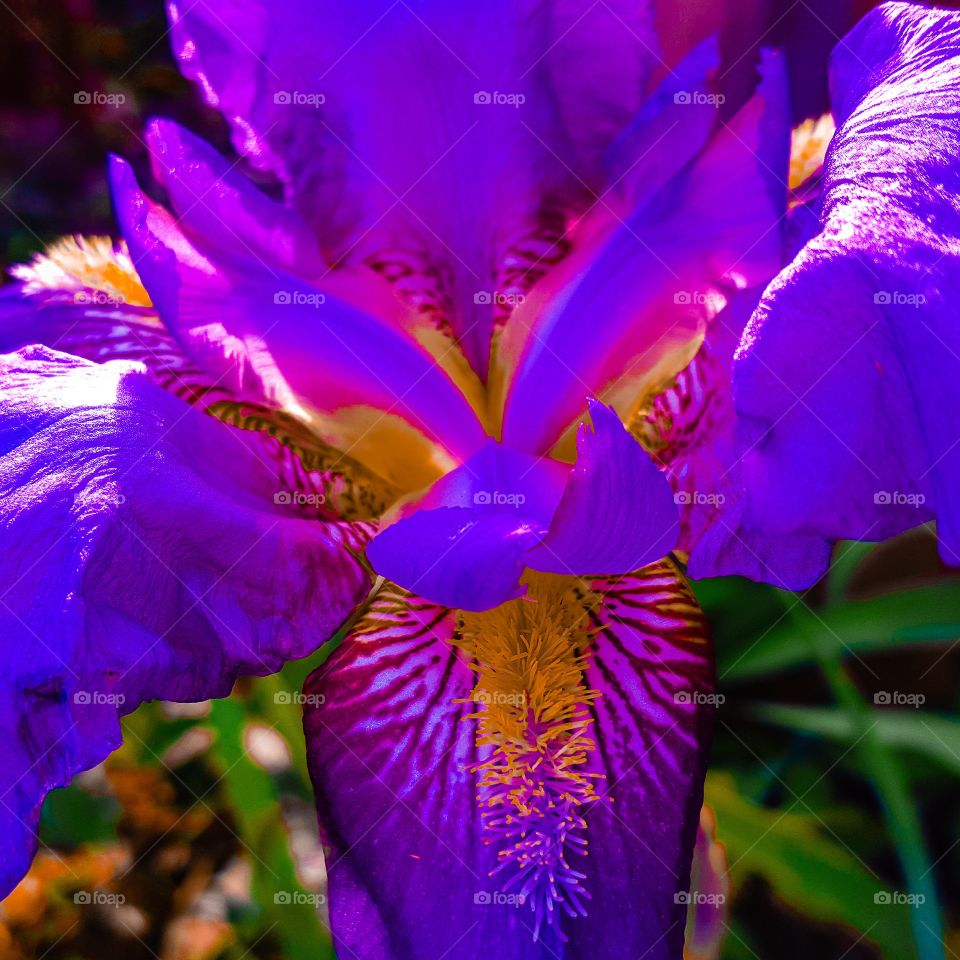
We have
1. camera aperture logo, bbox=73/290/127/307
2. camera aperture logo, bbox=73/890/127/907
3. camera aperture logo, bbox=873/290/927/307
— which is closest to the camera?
camera aperture logo, bbox=873/290/927/307

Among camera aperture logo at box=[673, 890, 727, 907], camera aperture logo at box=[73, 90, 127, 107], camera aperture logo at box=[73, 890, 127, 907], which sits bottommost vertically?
camera aperture logo at box=[73, 890, 127, 907]

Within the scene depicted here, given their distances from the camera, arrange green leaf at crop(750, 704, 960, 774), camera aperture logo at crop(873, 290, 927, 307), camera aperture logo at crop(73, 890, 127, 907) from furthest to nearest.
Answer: camera aperture logo at crop(73, 890, 127, 907) → green leaf at crop(750, 704, 960, 774) → camera aperture logo at crop(873, 290, 927, 307)

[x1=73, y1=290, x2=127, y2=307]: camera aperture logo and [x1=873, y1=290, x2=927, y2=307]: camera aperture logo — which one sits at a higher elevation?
[x1=873, y1=290, x2=927, y2=307]: camera aperture logo

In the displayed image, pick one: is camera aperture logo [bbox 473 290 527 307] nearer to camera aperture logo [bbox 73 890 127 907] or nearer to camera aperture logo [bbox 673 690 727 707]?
camera aperture logo [bbox 673 690 727 707]

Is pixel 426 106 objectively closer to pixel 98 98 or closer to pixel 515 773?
pixel 515 773

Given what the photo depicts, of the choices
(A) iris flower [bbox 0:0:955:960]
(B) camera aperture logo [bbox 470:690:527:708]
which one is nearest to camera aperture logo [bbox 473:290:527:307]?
(A) iris flower [bbox 0:0:955:960]

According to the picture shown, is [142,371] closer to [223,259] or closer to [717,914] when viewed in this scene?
[223,259]

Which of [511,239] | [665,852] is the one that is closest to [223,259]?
[511,239]
